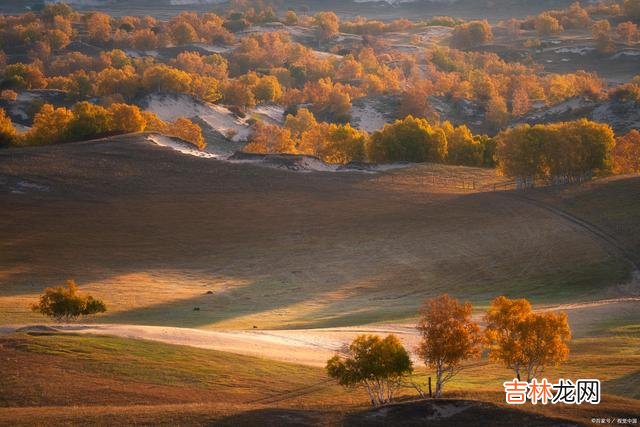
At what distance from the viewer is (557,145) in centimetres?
13050

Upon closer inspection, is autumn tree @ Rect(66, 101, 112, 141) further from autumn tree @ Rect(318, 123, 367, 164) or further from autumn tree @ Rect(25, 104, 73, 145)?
autumn tree @ Rect(318, 123, 367, 164)

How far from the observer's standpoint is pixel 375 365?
48.5m

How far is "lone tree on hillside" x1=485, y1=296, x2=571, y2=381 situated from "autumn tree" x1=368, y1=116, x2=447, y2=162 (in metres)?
105

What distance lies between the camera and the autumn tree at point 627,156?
479 feet

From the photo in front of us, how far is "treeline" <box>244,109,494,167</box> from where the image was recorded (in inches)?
6206

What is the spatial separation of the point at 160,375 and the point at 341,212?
221 ft

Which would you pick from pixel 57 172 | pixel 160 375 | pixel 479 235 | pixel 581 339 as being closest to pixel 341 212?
pixel 479 235

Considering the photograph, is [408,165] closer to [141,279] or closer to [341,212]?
[341,212]

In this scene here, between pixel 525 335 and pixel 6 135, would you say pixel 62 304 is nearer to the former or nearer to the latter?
pixel 525 335

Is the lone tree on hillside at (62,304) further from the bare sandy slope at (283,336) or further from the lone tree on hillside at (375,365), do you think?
the lone tree on hillside at (375,365)

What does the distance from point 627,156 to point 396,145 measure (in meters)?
35.4

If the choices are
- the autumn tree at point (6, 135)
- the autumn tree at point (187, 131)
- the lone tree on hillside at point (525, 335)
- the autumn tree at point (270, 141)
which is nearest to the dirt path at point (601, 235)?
the lone tree on hillside at point (525, 335)

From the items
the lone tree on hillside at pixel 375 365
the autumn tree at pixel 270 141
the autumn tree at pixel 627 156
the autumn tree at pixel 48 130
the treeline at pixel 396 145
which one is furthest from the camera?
the autumn tree at pixel 270 141

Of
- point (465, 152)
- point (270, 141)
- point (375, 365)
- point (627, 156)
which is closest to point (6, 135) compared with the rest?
point (270, 141)
